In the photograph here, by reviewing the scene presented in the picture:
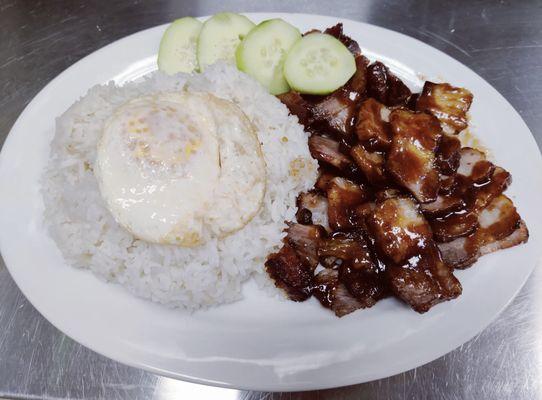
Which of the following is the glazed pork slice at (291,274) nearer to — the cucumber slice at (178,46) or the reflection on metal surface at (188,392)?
the reflection on metal surface at (188,392)

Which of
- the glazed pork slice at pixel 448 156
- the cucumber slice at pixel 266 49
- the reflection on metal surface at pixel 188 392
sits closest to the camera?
the glazed pork slice at pixel 448 156

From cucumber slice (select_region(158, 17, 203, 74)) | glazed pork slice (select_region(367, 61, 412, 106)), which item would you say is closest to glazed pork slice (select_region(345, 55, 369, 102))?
glazed pork slice (select_region(367, 61, 412, 106))

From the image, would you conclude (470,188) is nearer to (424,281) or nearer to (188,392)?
(424,281)

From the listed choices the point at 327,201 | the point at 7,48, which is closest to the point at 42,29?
the point at 7,48

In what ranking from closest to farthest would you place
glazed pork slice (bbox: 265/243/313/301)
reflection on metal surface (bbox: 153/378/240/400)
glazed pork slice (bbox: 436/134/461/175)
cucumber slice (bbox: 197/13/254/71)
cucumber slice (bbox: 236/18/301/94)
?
glazed pork slice (bbox: 265/243/313/301) < glazed pork slice (bbox: 436/134/461/175) < reflection on metal surface (bbox: 153/378/240/400) < cucumber slice (bbox: 236/18/301/94) < cucumber slice (bbox: 197/13/254/71)

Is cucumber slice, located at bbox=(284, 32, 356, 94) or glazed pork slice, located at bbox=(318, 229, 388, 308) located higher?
cucumber slice, located at bbox=(284, 32, 356, 94)

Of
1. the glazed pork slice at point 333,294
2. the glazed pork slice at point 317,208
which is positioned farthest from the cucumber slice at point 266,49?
the glazed pork slice at point 333,294

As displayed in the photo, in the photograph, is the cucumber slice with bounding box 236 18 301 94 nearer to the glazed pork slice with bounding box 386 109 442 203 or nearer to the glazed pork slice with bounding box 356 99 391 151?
the glazed pork slice with bounding box 356 99 391 151
